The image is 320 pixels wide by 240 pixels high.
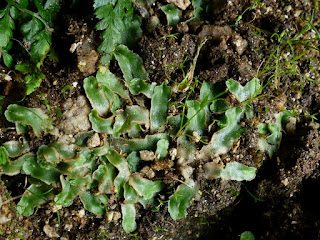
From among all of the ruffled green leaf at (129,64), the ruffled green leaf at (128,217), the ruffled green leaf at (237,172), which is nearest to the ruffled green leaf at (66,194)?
the ruffled green leaf at (128,217)

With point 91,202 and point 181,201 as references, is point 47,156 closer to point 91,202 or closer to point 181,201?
point 91,202

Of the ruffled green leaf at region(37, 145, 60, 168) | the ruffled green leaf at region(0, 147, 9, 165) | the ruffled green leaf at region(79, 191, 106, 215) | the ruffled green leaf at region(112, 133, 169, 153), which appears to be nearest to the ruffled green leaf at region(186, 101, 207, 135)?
the ruffled green leaf at region(112, 133, 169, 153)

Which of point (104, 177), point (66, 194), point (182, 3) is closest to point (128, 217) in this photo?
point (104, 177)

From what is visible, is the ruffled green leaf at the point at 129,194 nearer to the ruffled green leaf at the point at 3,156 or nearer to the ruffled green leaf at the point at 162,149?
the ruffled green leaf at the point at 162,149

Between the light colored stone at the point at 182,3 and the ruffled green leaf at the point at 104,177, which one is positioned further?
the light colored stone at the point at 182,3

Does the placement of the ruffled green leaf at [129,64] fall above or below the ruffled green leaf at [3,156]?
above

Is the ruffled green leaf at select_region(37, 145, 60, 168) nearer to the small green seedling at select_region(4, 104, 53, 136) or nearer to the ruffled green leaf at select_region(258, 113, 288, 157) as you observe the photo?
the small green seedling at select_region(4, 104, 53, 136)

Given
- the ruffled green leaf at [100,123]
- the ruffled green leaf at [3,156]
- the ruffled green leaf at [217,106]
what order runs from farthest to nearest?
the ruffled green leaf at [217,106]
the ruffled green leaf at [100,123]
the ruffled green leaf at [3,156]

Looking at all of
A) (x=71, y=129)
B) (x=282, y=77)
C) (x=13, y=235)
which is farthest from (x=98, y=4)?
(x=13, y=235)
